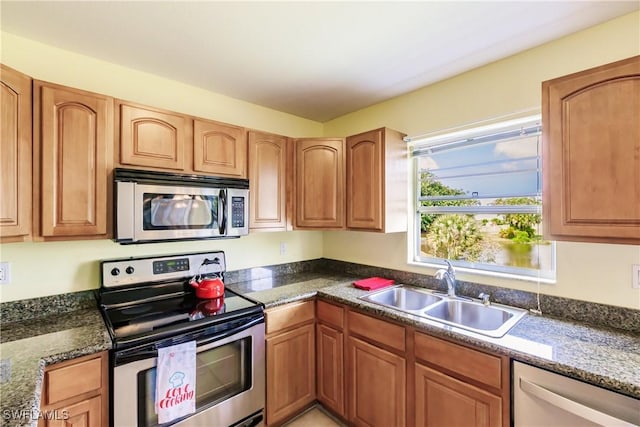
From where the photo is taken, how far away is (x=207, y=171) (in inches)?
78.4

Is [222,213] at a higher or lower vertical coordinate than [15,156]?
lower

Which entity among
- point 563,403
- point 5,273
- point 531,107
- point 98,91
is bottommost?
point 563,403

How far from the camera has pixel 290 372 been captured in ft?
6.64

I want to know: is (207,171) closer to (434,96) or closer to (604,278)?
(434,96)

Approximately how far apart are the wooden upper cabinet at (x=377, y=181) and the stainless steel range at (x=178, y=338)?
3.39 feet

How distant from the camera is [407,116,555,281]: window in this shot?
1.80m

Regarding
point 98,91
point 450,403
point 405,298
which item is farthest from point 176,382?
point 98,91

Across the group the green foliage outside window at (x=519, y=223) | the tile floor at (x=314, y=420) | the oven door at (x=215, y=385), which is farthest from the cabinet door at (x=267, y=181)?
the green foliage outside window at (x=519, y=223)

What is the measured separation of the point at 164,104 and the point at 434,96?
200 centimetres

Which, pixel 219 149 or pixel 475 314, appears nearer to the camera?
pixel 475 314

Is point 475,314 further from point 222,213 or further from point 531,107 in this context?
point 222,213

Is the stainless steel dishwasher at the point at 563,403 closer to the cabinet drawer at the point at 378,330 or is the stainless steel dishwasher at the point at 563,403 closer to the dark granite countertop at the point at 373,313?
the dark granite countertop at the point at 373,313

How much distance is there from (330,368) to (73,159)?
2.03 metres

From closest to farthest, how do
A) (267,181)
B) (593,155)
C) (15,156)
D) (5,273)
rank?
(593,155) < (15,156) < (5,273) < (267,181)
